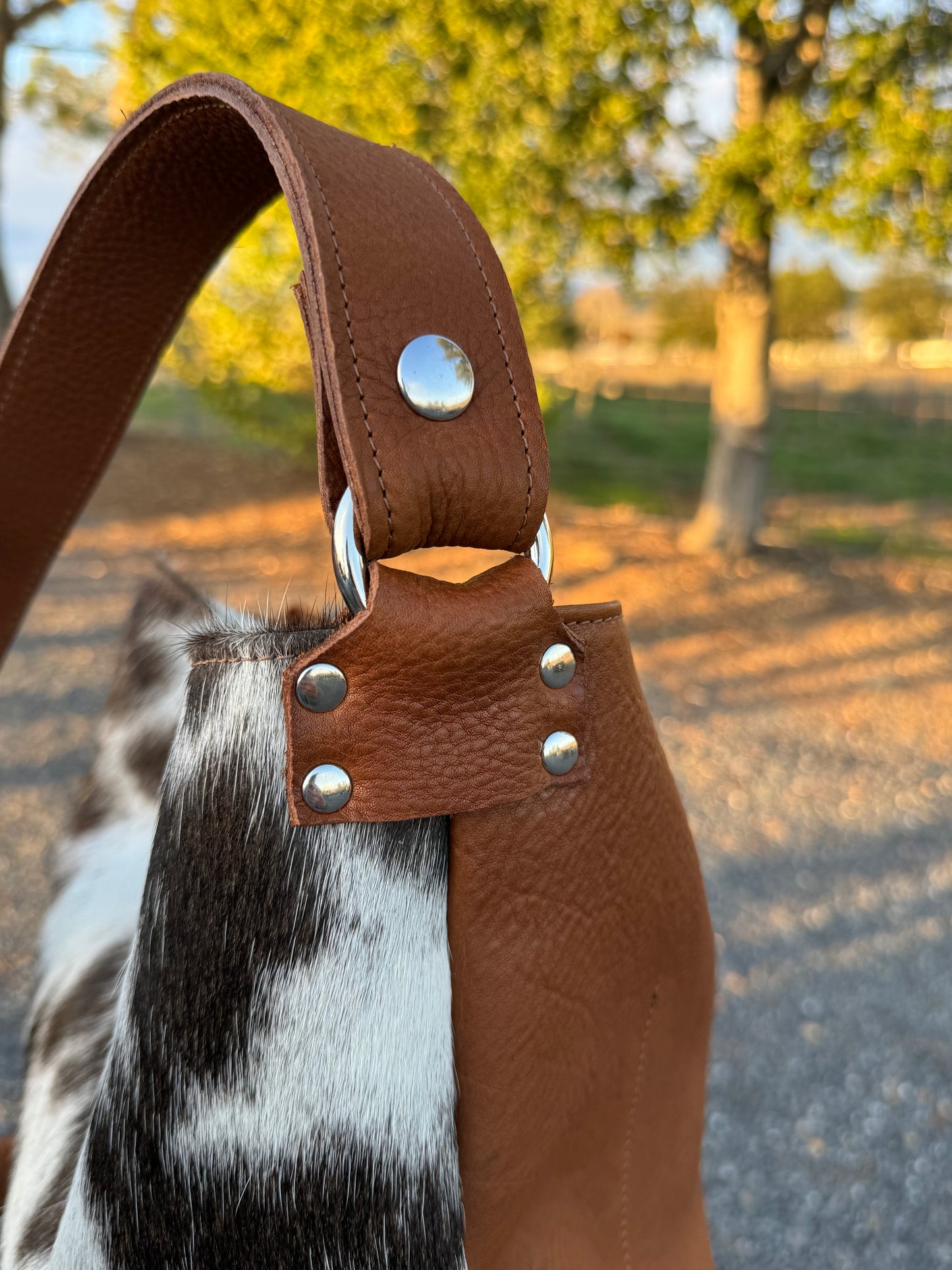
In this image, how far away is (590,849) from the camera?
0.65 meters

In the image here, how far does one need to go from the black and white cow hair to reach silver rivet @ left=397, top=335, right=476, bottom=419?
158mm

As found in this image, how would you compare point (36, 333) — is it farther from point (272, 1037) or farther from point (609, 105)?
point (609, 105)

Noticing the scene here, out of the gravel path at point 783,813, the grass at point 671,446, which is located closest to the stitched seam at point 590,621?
the gravel path at point 783,813

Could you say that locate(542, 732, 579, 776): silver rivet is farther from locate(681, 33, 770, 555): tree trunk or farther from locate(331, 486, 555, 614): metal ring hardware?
locate(681, 33, 770, 555): tree trunk

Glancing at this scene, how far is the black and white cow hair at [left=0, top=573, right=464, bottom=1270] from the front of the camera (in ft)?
2.00

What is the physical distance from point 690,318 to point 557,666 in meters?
34.7

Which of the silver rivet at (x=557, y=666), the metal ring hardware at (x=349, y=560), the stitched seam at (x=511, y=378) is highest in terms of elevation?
the stitched seam at (x=511, y=378)

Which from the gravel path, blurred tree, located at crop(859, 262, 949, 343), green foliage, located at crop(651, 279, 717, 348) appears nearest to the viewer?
the gravel path

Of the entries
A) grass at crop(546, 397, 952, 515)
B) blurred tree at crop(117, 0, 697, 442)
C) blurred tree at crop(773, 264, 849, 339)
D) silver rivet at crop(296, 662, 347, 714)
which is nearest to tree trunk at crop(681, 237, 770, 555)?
grass at crop(546, 397, 952, 515)

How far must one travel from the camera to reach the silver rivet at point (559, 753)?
2.02 feet

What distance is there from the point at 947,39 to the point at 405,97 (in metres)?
3.22

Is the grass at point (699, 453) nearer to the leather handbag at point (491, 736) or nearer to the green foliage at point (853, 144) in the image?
the green foliage at point (853, 144)

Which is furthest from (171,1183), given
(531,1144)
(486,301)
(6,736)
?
(6,736)

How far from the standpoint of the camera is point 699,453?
Result: 16969 millimetres
